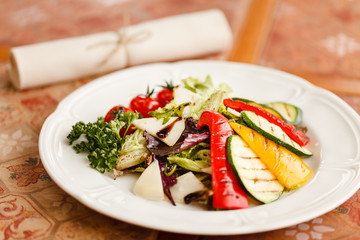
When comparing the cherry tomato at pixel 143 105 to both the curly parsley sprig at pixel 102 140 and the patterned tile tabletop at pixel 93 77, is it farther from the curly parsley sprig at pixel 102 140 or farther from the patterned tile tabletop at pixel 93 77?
the patterned tile tabletop at pixel 93 77

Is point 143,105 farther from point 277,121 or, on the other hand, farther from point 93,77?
point 93,77

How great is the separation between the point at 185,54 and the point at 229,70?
0.61m

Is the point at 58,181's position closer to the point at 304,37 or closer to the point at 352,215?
the point at 352,215

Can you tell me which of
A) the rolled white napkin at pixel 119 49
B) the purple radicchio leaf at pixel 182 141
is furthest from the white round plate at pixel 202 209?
the rolled white napkin at pixel 119 49

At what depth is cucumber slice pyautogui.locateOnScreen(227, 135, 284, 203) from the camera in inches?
73.6

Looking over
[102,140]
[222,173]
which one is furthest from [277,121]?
[102,140]

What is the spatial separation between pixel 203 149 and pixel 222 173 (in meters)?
0.30

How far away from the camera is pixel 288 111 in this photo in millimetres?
2535

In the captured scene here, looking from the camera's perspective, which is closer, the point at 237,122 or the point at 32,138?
the point at 237,122

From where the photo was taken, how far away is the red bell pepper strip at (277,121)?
7.50 ft

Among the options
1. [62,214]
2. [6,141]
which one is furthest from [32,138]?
[62,214]

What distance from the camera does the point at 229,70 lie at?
293cm

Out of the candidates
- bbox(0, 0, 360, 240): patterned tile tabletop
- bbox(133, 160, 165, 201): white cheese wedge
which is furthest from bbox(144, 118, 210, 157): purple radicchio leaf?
bbox(0, 0, 360, 240): patterned tile tabletop

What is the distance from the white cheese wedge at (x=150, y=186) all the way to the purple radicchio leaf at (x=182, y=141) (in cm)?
14
